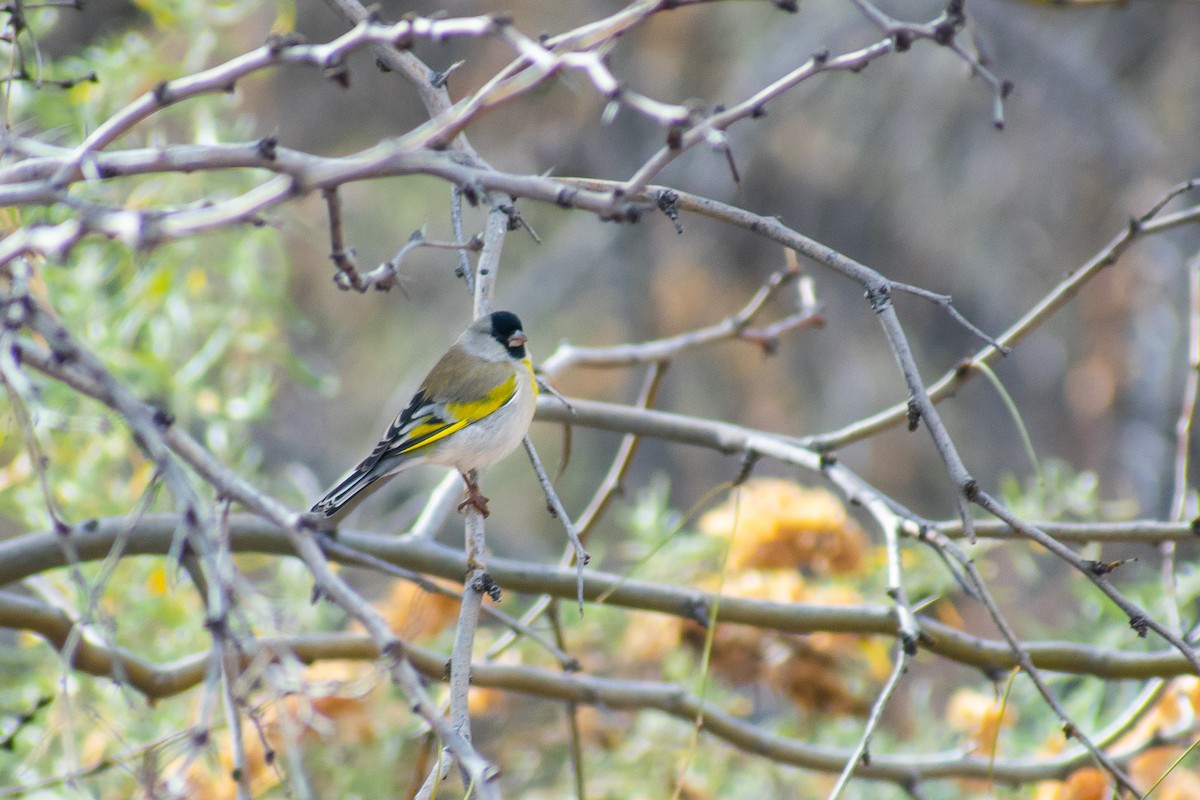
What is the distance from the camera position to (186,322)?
3.60m

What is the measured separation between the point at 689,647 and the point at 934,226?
12.4ft

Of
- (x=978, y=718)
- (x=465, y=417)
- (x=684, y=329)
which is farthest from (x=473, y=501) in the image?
(x=684, y=329)

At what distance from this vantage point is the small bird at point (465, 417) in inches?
102

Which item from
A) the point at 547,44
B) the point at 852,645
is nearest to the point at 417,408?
the point at 852,645

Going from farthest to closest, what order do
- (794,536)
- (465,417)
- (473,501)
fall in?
(794,536), (465,417), (473,501)

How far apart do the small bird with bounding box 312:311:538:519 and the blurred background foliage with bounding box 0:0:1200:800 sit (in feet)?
1.26

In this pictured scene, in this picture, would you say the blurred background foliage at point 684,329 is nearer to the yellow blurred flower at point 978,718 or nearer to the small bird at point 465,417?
the yellow blurred flower at point 978,718

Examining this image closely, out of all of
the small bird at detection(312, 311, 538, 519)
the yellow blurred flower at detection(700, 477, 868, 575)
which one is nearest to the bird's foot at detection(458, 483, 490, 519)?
the small bird at detection(312, 311, 538, 519)

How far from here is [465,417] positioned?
3.00 meters

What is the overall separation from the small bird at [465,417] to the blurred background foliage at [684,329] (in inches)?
15.1

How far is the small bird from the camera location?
2596 mm

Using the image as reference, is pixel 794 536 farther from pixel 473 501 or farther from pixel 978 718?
pixel 473 501

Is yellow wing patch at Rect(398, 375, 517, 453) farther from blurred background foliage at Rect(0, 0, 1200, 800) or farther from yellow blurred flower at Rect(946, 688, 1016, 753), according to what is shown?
yellow blurred flower at Rect(946, 688, 1016, 753)

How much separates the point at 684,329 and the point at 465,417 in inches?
143
